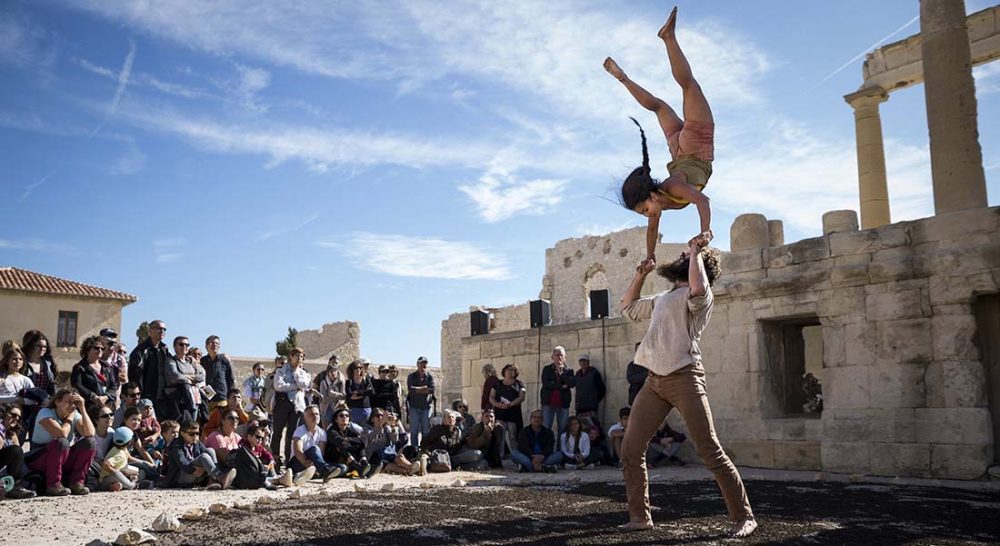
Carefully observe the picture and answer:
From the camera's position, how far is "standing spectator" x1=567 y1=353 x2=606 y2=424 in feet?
40.8

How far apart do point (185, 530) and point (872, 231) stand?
318 inches

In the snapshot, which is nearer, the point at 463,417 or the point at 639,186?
the point at 639,186

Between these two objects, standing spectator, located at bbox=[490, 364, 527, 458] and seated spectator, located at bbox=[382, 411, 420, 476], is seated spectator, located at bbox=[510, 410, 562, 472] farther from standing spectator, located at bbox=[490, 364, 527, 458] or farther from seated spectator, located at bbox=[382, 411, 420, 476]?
seated spectator, located at bbox=[382, 411, 420, 476]

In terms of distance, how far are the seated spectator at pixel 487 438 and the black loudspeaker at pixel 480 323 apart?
3.84m

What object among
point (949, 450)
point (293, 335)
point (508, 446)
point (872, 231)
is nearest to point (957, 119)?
point (872, 231)

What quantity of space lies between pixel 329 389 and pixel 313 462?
6.61ft

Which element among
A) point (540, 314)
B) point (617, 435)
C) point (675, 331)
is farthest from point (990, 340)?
point (540, 314)

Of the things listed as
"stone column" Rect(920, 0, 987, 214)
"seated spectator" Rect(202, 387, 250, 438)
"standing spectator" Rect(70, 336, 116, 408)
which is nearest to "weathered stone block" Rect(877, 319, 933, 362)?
"stone column" Rect(920, 0, 987, 214)

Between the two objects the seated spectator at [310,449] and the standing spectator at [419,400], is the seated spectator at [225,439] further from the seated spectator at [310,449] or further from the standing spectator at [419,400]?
the standing spectator at [419,400]

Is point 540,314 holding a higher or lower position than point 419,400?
higher

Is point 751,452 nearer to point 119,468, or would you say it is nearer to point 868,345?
point 868,345

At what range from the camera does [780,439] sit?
10.2 m

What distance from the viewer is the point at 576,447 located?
1167 centimetres

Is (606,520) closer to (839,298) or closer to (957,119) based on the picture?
(839,298)
